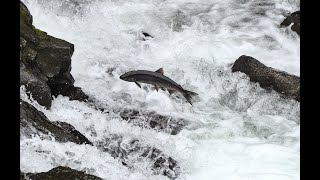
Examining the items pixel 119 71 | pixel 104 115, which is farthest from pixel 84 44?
pixel 104 115

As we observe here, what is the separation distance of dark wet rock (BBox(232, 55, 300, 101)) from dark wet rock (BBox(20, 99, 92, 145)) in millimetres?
3349

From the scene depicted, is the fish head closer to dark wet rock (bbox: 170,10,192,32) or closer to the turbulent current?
the turbulent current

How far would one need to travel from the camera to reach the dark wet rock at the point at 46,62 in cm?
542

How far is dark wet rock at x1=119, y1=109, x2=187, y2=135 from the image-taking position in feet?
19.5

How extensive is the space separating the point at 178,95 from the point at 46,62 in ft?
6.89

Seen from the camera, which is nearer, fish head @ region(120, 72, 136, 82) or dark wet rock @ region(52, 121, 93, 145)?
dark wet rock @ region(52, 121, 93, 145)

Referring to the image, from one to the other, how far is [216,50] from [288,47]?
4.82 ft

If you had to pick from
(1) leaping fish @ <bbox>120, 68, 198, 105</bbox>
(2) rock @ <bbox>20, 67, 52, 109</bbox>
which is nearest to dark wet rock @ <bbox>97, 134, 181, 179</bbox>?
(1) leaping fish @ <bbox>120, 68, 198, 105</bbox>

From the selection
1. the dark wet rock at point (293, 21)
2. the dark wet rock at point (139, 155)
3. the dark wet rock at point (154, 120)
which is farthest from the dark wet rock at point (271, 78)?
the dark wet rock at point (139, 155)

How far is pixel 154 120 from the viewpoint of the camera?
19.9 ft

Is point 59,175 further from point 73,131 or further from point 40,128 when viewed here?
point 73,131

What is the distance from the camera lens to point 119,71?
7566 millimetres

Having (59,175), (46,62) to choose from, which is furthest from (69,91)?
(59,175)

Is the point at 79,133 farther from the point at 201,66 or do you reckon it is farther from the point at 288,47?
the point at 288,47
